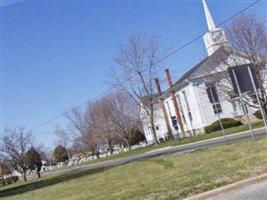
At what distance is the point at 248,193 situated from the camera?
8.75 meters

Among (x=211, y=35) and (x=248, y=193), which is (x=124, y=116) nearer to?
(x=211, y=35)

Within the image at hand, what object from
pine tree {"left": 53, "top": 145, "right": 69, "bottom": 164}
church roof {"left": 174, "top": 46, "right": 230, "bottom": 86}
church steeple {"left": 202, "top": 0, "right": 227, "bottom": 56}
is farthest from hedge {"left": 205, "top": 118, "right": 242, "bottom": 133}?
pine tree {"left": 53, "top": 145, "right": 69, "bottom": 164}

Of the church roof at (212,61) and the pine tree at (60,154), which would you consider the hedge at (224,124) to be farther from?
the pine tree at (60,154)

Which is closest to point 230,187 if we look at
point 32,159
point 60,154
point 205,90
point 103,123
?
point 205,90

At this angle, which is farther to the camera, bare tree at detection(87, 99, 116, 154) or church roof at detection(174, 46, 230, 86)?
bare tree at detection(87, 99, 116, 154)

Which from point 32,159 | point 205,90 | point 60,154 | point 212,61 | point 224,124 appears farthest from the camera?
point 60,154

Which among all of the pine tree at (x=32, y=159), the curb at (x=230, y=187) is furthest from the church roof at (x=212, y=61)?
the curb at (x=230, y=187)

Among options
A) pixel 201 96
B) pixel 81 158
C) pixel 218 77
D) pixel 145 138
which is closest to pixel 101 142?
pixel 145 138

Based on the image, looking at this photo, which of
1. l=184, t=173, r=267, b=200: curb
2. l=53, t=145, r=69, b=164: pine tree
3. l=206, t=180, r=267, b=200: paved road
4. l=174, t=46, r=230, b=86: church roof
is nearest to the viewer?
l=206, t=180, r=267, b=200: paved road

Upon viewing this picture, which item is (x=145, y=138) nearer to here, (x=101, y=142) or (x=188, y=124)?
Answer: (x=101, y=142)

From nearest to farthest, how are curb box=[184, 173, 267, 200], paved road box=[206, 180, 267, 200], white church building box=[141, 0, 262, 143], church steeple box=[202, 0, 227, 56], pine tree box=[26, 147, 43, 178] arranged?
paved road box=[206, 180, 267, 200] → curb box=[184, 173, 267, 200] → white church building box=[141, 0, 262, 143] → church steeple box=[202, 0, 227, 56] → pine tree box=[26, 147, 43, 178]

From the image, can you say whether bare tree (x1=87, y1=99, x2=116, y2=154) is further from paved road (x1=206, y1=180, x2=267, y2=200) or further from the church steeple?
paved road (x1=206, y1=180, x2=267, y2=200)

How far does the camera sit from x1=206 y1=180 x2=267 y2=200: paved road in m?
8.32

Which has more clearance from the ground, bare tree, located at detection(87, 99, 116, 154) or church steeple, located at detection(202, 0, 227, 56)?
church steeple, located at detection(202, 0, 227, 56)
